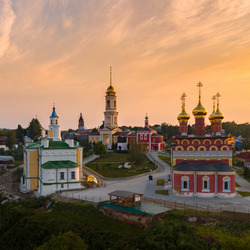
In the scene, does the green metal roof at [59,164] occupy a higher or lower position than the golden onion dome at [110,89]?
lower

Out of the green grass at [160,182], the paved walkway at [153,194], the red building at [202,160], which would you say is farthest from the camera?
the green grass at [160,182]

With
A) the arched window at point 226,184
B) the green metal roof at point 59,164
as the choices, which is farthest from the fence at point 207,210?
the green metal roof at point 59,164

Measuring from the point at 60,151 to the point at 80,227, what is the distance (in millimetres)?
13403

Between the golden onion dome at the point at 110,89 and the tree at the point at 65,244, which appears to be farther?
the golden onion dome at the point at 110,89

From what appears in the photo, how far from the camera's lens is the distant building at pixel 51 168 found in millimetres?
28422

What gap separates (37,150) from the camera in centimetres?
3189

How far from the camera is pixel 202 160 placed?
28.1 m

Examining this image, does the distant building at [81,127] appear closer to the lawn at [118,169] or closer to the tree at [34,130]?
the tree at [34,130]

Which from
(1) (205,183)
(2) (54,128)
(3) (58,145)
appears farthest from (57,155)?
(1) (205,183)

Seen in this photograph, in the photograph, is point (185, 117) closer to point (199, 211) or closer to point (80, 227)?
point (199, 211)

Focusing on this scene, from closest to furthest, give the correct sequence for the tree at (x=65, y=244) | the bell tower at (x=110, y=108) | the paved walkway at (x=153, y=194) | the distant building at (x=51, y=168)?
1. the tree at (x=65, y=244)
2. the paved walkway at (x=153, y=194)
3. the distant building at (x=51, y=168)
4. the bell tower at (x=110, y=108)

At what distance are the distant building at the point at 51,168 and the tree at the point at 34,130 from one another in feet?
112

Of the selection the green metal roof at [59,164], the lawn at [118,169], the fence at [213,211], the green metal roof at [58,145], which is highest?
the green metal roof at [58,145]

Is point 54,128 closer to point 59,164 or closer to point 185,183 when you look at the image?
point 59,164
